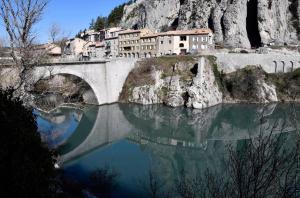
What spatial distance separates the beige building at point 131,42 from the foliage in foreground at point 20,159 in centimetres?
5328

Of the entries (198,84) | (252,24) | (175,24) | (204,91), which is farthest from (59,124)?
(175,24)

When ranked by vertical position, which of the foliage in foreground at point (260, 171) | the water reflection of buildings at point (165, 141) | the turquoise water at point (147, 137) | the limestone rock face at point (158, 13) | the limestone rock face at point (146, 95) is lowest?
the water reflection of buildings at point (165, 141)

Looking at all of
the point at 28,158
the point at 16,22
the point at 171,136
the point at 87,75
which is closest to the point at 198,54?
the point at 87,75

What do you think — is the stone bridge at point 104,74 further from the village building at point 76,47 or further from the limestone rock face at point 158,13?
the village building at point 76,47

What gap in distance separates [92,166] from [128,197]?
17.5ft

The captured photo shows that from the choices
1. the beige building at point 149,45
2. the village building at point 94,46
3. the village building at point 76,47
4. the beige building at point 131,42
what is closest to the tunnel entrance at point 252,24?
the beige building at point 149,45

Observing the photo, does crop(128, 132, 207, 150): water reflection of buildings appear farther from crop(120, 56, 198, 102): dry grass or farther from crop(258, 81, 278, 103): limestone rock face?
crop(258, 81, 278, 103): limestone rock face

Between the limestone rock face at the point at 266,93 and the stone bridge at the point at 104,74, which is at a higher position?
the stone bridge at the point at 104,74

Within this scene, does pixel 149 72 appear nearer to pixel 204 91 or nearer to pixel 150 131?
pixel 204 91

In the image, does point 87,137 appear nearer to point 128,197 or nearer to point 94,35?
point 128,197

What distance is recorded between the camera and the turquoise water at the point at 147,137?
2048cm

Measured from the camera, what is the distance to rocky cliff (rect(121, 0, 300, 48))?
5947 cm

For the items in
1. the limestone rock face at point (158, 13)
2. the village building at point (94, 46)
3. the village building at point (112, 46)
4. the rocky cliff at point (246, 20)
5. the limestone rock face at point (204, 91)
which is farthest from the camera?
the limestone rock face at point (158, 13)

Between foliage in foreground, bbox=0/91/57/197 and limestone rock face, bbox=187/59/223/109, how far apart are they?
3338cm
